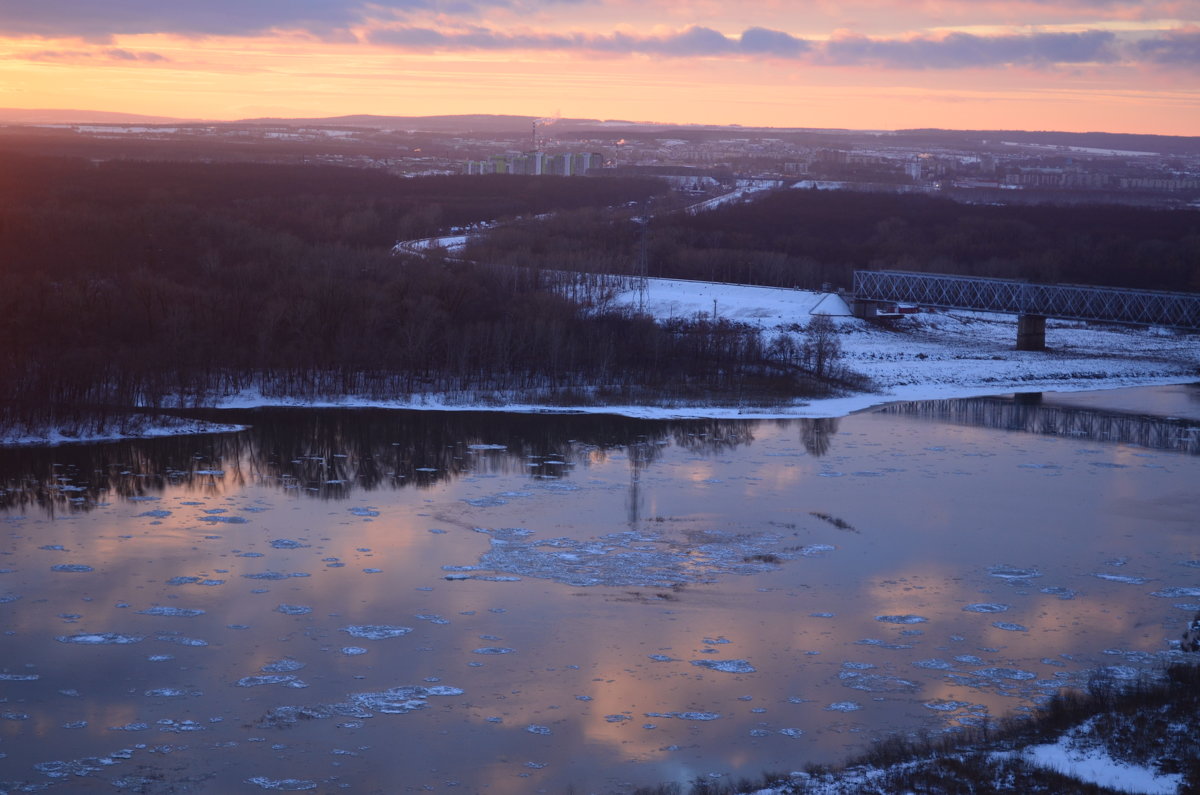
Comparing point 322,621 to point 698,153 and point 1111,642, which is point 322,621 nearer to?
point 1111,642

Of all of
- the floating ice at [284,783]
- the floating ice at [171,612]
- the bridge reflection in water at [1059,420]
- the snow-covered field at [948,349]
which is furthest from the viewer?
the snow-covered field at [948,349]

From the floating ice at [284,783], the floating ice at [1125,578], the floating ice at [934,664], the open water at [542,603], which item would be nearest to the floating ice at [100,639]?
the open water at [542,603]

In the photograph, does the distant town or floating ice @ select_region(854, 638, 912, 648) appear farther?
the distant town

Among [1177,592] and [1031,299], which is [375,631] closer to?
[1177,592]

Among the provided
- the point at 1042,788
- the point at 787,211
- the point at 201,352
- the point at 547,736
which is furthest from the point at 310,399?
the point at 787,211

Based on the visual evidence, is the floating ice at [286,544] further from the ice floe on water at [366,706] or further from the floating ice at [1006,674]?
the floating ice at [1006,674]

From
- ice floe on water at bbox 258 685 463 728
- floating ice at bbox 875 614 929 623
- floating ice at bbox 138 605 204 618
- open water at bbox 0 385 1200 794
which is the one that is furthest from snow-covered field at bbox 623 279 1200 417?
ice floe on water at bbox 258 685 463 728

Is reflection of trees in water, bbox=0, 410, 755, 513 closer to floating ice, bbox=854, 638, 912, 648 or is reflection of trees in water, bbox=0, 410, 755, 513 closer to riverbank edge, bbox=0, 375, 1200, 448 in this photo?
riverbank edge, bbox=0, 375, 1200, 448
